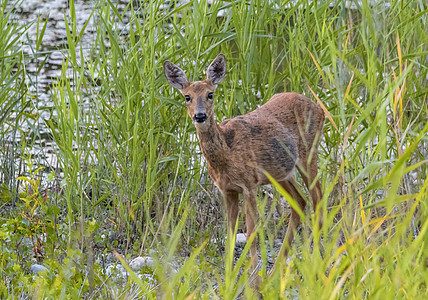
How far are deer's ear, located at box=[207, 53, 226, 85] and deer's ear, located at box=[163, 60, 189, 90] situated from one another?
0.17 m

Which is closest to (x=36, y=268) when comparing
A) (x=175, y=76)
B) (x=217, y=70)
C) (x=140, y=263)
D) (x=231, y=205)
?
(x=140, y=263)

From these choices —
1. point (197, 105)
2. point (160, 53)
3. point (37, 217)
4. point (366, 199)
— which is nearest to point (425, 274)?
point (366, 199)

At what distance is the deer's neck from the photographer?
467cm

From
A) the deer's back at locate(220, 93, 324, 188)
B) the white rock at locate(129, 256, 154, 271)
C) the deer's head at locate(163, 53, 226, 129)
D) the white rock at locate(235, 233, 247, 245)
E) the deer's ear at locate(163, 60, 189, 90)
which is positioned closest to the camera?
the white rock at locate(129, 256, 154, 271)

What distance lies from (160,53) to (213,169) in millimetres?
960

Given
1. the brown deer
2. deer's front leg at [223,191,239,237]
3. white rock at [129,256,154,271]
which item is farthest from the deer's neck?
white rock at [129,256,154,271]

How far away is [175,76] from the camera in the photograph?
479 centimetres

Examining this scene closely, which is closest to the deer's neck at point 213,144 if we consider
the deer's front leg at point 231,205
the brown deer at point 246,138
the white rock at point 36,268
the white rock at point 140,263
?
the brown deer at point 246,138

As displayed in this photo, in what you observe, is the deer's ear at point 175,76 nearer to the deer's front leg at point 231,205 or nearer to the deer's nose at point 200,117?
the deer's nose at point 200,117

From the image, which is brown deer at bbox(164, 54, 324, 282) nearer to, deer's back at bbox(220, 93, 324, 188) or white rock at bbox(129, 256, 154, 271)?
deer's back at bbox(220, 93, 324, 188)

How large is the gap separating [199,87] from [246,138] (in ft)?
1.62

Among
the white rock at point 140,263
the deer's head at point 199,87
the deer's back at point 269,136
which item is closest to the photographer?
the white rock at point 140,263

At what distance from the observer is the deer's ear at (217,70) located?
4.76 meters

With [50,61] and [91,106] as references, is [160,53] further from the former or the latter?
[50,61]
